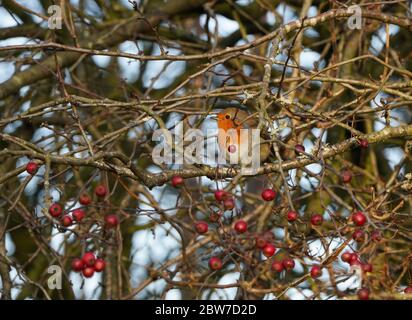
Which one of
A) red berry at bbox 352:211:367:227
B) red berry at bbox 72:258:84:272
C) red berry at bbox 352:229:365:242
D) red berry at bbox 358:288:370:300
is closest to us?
red berry at bbox 358:288:370:300

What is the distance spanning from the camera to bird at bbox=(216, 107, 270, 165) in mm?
3973

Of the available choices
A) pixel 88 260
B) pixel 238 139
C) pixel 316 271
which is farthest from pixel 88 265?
pixel 316 271

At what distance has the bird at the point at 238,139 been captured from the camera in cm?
397

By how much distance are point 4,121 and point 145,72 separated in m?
3.09

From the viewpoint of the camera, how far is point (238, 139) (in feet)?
14.9

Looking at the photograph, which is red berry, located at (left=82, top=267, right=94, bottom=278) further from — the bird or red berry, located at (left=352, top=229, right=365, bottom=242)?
red berry, located at (left=352, top=229, right=365, bottom=242)

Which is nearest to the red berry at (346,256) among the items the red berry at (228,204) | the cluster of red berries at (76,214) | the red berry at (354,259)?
the red berry at (354,259)

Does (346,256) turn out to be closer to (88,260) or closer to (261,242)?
(261,242)

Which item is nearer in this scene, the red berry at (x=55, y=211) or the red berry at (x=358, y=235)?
the red berry at (x=358, y=235)

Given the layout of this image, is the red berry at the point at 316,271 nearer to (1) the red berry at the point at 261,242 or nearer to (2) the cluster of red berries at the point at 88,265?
(1) the red berry at the point at 261,242

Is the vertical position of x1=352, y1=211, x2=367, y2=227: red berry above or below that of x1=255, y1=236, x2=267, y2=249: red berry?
below

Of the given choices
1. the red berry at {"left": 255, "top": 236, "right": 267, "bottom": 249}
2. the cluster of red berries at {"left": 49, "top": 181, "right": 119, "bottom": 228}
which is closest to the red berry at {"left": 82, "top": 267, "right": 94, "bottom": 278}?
the cluster of red berries at {"left": 49, "top": 181, "right": 119, "bottom": 228}

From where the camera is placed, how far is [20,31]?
6.45 meters

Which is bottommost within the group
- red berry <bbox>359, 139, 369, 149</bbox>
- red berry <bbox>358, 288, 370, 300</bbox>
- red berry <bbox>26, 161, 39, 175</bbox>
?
red berry <bbox>358, 288, 370, 300</bbox>
